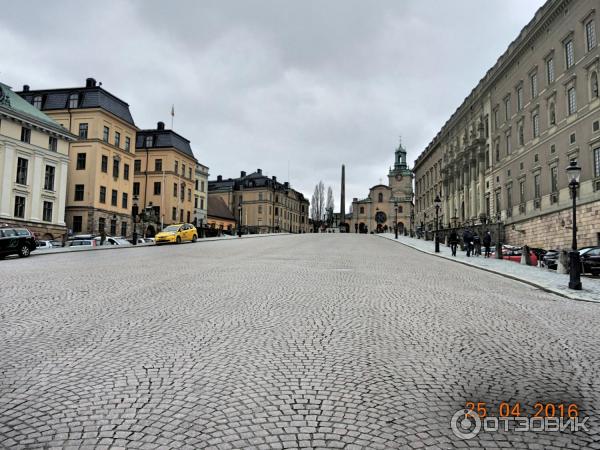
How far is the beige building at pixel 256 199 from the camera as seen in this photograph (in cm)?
10412

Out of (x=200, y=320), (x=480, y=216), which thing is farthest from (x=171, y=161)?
(x=200, y=320)

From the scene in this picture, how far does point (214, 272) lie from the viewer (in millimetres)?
14062

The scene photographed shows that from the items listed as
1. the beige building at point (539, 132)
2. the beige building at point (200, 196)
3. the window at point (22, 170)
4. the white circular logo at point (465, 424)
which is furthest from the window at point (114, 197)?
the white circular logo at point (465, 424)

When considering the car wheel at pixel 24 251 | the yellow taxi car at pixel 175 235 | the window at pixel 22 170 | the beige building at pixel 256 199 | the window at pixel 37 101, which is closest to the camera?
the car wheel at pixel 24 251

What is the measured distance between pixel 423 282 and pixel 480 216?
1517 inches

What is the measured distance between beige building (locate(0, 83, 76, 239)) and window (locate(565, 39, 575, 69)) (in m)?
43.5

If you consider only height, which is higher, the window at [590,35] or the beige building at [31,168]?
the window at [590,35]

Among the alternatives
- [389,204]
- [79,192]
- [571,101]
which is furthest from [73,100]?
[389,204]

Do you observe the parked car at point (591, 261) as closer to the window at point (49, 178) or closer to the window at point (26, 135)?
the window at point (26, 135)

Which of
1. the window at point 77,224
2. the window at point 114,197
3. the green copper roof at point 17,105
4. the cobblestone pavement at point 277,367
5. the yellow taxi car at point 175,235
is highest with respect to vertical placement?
the green copper roof at point 17,105

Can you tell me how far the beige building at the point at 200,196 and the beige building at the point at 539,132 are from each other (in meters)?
43.9

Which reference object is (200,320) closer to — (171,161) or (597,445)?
(597,445)

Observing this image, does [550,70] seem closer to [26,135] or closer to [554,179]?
[554,179]

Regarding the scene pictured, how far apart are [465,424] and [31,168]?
151 feet
